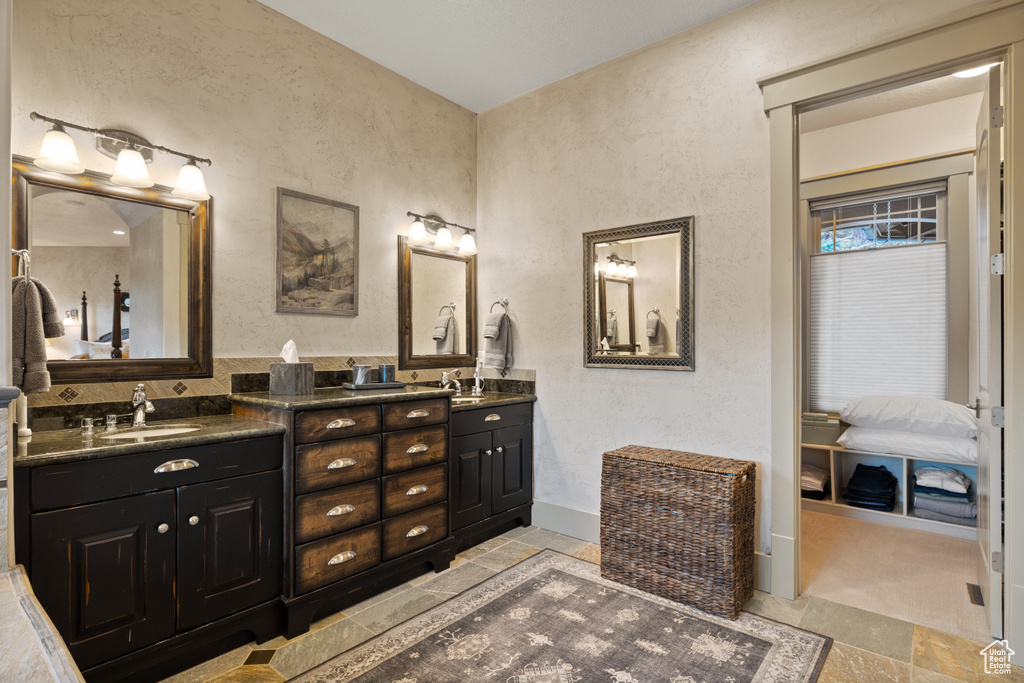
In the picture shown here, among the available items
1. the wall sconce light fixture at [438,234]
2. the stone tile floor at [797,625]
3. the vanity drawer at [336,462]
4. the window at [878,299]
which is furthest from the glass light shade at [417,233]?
the window at [878,299]

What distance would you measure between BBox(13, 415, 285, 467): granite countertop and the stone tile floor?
35.2 inches

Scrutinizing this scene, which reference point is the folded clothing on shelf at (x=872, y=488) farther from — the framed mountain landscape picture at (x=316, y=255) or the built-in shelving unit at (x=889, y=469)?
the framed mountain landscape picture at (x=316, y=255)

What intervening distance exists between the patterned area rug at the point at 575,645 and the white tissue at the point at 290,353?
4.56ft

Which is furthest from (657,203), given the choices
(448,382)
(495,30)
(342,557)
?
(342,557)

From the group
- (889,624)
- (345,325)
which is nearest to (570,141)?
(345,325)

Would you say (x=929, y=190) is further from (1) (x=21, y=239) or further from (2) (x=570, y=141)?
(1) (x=21, y=239)

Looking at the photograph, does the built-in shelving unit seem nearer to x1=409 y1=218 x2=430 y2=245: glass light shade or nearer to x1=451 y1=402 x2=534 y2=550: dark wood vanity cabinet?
x1=451 y1=402 x2=534 y2=550: dark wood vanity cabinet

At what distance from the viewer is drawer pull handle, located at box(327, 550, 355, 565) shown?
2473mm

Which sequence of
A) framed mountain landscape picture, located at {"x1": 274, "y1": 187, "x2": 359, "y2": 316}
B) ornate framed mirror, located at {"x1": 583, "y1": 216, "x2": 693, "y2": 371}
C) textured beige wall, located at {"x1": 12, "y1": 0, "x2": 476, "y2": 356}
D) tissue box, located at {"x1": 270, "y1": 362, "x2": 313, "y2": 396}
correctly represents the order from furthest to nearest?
ornate framed mirror, located at {"x1": 583, "y1": 216, "x2": 693, "y2": 371}
framed mountain landscape picture, located at {"x1": 274, "y1": 187, "x2": 359, "y2": 316}
tissue box, located at {"x1": 270, "y1": 362, "x2": 313, "y2": 396}
textured beige wall, located at {"x1": 12, "y1": 0, "x2": 476, "y2": 356}

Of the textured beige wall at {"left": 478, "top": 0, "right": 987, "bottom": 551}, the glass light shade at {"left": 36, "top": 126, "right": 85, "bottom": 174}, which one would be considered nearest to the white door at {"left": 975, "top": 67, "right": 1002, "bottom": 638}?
the textured beige wall at {"left": 478, "top": 0, "right": 987, "bottom": 551}

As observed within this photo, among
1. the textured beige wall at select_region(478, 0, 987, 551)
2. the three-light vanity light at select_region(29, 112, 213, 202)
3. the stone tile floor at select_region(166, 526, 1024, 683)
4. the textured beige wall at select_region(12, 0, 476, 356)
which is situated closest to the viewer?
the stone tile floor at select_region(166, 526, 1024, 683)

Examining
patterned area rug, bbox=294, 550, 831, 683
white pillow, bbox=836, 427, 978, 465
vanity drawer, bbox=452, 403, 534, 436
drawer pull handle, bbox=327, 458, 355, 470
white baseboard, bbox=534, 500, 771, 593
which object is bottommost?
patterned area rug, bbox=294, 550, 831, 683

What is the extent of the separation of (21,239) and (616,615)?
300 cm

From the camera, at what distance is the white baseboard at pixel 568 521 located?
11.4 ft
